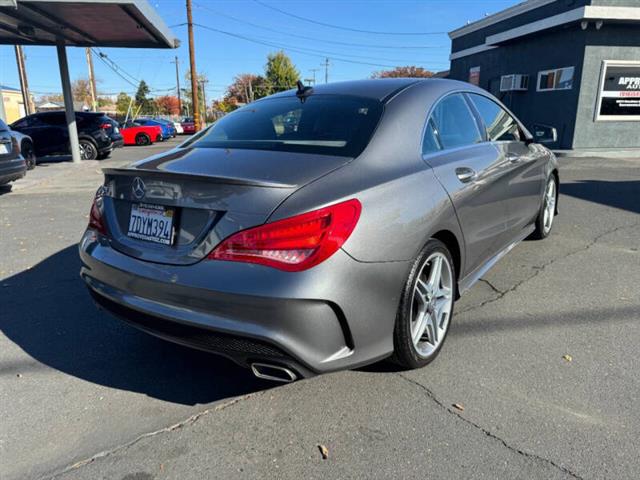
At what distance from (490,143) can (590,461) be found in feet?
7.88

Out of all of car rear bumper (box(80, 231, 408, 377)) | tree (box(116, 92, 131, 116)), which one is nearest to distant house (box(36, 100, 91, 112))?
tree (box(116, 92, 131, 116))

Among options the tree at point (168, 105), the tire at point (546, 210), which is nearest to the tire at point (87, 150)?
the tire at point (546, 210)

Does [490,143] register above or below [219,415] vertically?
above

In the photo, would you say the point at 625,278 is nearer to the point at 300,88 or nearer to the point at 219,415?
the point at 300,88

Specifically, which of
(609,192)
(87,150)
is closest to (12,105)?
(87,150)

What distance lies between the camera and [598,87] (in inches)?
605

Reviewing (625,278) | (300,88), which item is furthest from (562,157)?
(300,88)

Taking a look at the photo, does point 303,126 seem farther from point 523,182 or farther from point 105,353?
point 523,182

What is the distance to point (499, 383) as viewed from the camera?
8.88ft

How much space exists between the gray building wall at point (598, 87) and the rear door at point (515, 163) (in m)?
12.8

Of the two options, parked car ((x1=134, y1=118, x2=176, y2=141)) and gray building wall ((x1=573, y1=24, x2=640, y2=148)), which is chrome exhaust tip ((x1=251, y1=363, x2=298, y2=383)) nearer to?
gray building wall ((x1=573, y1=24, x2=640, y2=148))

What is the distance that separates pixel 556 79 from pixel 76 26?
1498 centimetres

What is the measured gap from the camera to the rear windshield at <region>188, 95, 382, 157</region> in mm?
2666

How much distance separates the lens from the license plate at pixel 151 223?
2350 millimetres
